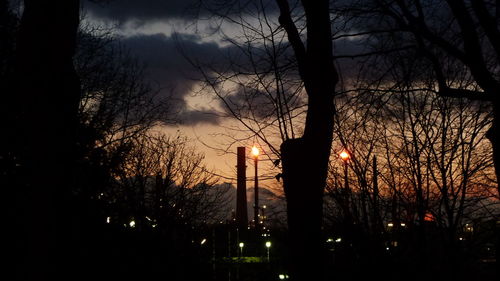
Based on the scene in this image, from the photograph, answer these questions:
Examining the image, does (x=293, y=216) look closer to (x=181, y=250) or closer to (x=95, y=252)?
(x=95, y=252)

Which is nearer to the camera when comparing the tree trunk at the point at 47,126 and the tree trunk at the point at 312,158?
the tree trunk at the point at 47,126

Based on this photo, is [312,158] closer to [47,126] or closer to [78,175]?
[47,126]

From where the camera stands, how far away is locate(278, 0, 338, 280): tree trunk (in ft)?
18.2

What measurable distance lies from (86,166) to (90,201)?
1614 millimetres

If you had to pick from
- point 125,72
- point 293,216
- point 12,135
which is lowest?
point 293,216

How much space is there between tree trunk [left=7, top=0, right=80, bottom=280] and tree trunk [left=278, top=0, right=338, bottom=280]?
9.10 ft

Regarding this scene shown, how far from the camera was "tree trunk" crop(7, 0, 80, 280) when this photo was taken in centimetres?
497

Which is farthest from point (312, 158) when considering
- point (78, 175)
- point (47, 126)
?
point (78, 175)

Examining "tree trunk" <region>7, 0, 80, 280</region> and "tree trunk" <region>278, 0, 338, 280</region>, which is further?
"tree trunk" <region>278, 0, 338, 280</region>

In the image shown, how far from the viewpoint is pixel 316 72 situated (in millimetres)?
5840

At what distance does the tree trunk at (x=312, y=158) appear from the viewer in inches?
219

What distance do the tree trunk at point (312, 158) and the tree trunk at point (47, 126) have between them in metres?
2.77

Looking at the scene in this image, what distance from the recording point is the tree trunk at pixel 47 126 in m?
4.97

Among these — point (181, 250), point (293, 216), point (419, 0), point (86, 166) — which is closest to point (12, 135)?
point (86, 166)
